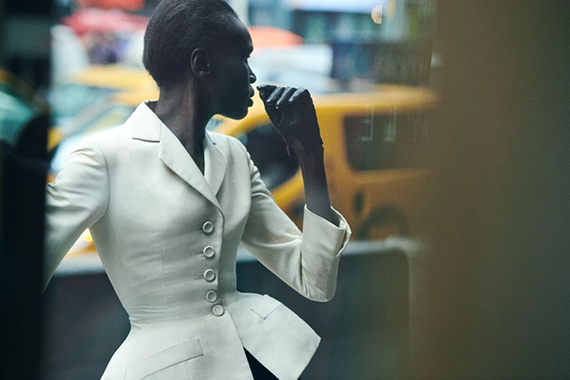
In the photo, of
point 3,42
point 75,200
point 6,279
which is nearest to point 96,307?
point 6,279

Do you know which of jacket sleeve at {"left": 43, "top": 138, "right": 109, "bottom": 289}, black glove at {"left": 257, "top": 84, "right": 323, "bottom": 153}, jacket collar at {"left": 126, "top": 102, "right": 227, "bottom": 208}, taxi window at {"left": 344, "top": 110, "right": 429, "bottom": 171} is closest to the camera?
jacket sleeve at {"left": 43, "top": 138, "right": 109, "bottom": 289}

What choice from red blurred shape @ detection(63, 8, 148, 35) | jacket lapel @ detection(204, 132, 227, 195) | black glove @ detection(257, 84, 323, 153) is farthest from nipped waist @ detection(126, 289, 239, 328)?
red blurred shape @ detection(63, 8, 148, 35)

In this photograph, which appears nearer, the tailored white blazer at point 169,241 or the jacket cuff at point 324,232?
the tailored white blazer at point 169,241

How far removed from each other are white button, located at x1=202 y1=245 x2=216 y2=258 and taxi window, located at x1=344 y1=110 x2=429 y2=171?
0.74 metres

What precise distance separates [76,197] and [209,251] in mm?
340

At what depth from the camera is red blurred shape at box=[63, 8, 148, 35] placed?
182 centimetres

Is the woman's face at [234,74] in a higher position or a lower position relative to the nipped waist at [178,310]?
higher

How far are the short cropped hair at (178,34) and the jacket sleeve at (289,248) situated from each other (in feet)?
1.11

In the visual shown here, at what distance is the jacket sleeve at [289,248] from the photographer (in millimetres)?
1858

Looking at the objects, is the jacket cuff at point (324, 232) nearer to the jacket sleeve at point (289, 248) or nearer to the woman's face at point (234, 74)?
the jacket sleeve at point (289, 248)

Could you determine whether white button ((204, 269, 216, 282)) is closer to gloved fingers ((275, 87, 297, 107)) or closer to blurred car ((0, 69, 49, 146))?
gloved fingers ((275, 87, 297, 107))

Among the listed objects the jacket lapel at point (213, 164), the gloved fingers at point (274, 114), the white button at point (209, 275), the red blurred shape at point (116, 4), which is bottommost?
the white button at point (209, 275)

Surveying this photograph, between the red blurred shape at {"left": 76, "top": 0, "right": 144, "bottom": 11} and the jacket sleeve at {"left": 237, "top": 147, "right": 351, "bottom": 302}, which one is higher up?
the red blurred shape at {"left": 76, "top": 0, "right": 144, "bottom": 11}

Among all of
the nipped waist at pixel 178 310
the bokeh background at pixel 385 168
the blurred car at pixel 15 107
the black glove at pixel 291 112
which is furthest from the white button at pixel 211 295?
the blurred car at pixel 15 107
